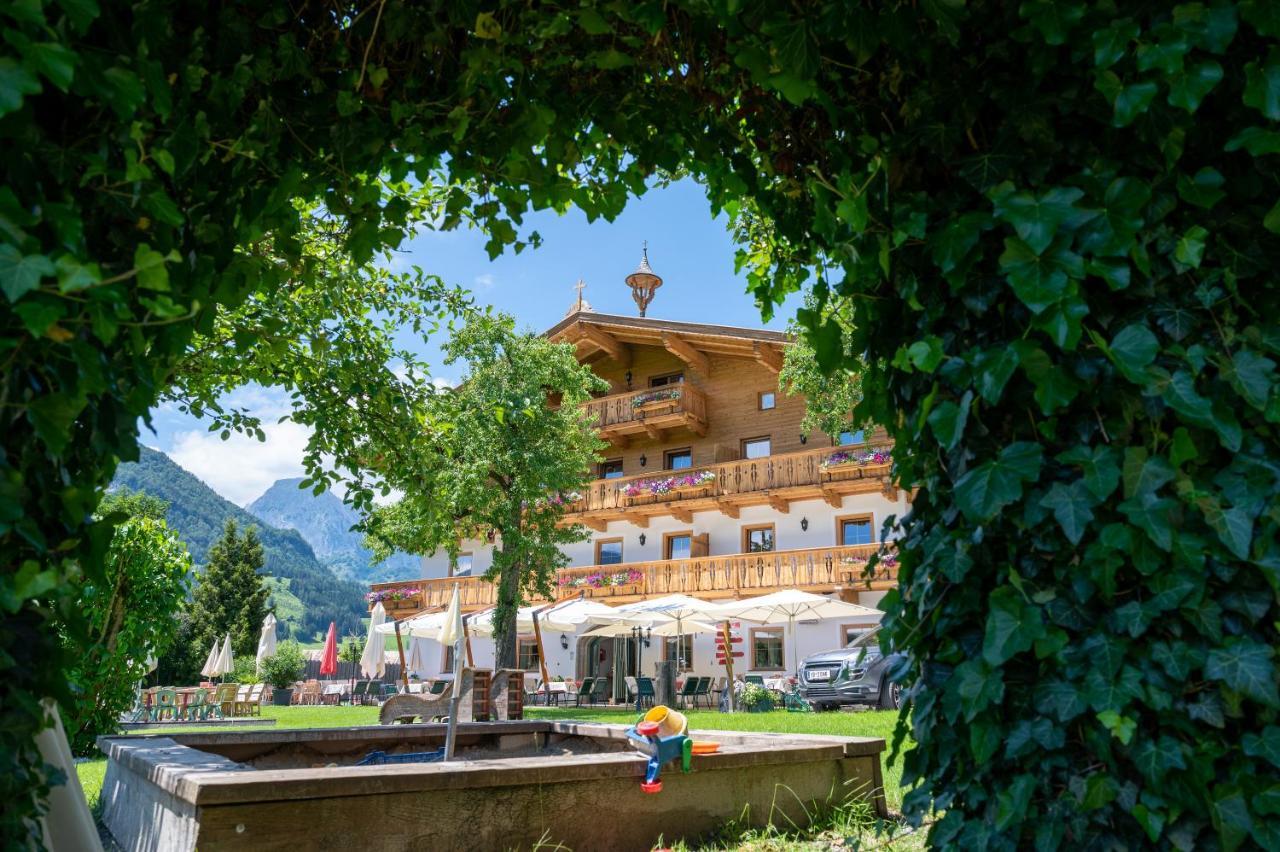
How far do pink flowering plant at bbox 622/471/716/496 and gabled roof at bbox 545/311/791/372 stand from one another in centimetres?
369

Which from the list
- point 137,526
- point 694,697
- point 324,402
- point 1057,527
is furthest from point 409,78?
point 694,697

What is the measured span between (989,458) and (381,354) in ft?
22.6

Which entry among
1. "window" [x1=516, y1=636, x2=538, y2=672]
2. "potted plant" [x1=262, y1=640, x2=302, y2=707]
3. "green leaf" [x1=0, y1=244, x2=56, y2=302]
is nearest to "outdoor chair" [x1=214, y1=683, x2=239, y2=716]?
"window" [x1=516, y1=636, x2=538, y2=672]

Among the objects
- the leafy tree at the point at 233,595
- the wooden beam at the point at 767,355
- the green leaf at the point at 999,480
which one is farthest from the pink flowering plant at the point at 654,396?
the leafy tree at the point at 233,595

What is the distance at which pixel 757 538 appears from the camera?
2711 cm

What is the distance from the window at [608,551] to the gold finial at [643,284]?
29.6ft

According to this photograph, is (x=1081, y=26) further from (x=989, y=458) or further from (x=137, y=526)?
(x=137, y=526)

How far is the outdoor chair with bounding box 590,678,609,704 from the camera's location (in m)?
23.0

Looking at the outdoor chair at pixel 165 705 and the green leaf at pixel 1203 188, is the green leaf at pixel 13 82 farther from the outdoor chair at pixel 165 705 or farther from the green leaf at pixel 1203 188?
the outdoor chair at pixel 165 705

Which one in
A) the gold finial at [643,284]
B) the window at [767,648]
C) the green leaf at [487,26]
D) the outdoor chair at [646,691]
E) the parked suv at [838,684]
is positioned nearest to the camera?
the green leaf at [487,26]

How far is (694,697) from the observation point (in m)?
21.6

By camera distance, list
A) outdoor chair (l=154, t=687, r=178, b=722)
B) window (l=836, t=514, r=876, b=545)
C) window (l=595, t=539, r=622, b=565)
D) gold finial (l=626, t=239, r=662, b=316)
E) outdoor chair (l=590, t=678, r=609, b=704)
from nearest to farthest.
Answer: outdoor chair (l=154, t=687, r=178, b=722) → outdoor chair (l=590, t=678, r=609, b=704) → window (l=836, t=514, r=876, b=545) → window (l=595, t=539, r=622, b=565) → gold finial (l=626, t=239, r=662, b=316)

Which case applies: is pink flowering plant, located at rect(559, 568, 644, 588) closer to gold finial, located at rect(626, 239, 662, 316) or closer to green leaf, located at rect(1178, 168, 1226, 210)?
gold finial, located at rect(626, 239, 662, 316)

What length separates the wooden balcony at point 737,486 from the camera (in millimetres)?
24297
